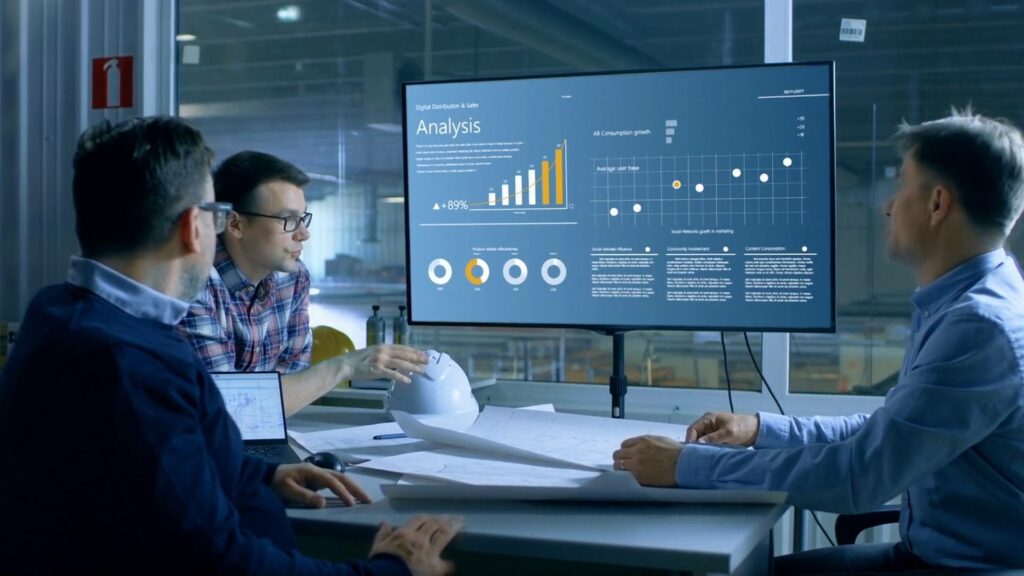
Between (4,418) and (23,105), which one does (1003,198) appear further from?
(23,105)

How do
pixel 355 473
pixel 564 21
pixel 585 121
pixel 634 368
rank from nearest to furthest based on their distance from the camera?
1. pixel 355 473
2. pixel 585 121
3. pixel 634 368
4. pixel 564 21

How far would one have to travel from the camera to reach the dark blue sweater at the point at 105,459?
1.03m

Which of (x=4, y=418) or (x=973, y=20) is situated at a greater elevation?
(x=973, y=20)

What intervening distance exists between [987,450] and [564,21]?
2.04 m

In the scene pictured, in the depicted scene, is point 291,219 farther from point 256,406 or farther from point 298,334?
point 256,406

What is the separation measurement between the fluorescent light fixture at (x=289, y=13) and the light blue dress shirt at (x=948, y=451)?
2426 mm

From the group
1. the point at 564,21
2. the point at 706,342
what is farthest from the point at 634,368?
the point at 564,21

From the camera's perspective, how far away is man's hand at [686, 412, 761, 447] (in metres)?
1.74

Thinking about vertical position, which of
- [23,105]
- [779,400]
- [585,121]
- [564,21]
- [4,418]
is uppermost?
[564,21]

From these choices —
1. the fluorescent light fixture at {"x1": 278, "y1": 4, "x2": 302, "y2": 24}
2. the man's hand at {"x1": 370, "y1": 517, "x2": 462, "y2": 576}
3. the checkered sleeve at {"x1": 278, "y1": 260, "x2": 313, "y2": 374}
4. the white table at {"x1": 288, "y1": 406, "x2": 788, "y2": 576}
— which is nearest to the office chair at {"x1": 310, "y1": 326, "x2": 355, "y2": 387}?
the checkered sleeve at {"x1": 278, "y1": 260, "x2": 313, "y2": 374}

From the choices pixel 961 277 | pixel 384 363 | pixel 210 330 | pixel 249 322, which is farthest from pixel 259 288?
pixel 961 277

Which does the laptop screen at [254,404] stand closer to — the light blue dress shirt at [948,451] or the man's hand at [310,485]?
the man's hand at [310,485]

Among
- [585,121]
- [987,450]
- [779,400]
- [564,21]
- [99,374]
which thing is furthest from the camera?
[564,21]

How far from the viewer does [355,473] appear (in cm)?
163
